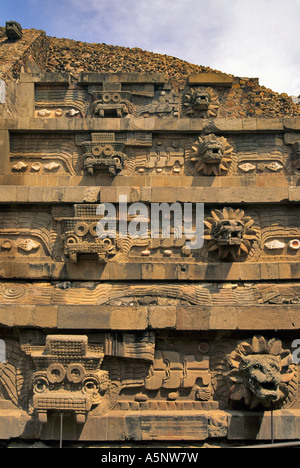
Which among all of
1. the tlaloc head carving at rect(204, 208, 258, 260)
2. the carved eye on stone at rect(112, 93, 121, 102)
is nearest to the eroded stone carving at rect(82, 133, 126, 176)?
the carved eye on stone at rect(112, 93, 121, 102)

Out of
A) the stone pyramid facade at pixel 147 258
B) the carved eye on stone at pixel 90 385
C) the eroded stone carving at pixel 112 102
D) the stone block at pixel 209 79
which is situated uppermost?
the stone block at pixel 209 79

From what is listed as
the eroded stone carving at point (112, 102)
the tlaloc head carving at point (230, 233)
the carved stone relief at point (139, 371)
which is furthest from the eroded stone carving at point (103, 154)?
the carved stone relief at point (139, 371)

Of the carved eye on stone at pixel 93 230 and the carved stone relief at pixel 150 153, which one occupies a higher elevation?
the carved stone relief at pixel 150 153

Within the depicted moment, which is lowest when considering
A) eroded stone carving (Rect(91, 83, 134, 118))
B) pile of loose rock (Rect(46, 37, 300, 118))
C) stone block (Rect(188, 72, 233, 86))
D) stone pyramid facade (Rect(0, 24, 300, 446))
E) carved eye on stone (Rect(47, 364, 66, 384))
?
carved eye on stone (Rect(47, 364, 66, 384))

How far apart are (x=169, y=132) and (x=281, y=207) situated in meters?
3.01

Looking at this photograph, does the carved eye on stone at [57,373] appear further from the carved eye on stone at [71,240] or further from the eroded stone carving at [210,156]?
the eroded stone carving at [210,156]

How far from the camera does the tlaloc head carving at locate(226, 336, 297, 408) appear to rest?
7191 millimetres

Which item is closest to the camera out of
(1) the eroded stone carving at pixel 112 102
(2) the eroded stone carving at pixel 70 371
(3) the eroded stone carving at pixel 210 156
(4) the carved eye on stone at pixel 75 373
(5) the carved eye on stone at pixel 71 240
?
(2) the eroded stone carving at pixel 70 371

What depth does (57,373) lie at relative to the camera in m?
7.58

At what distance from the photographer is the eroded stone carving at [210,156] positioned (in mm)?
9406

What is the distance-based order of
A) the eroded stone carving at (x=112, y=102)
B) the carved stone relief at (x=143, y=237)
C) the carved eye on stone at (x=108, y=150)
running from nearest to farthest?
the carved stone relief at (x=143, y=237)
the carved eye on stone at (x=108, y=150)
the eroded stone carving at (x=112, y=102)

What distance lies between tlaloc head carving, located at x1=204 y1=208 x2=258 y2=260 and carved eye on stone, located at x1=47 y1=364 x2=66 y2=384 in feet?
12.3

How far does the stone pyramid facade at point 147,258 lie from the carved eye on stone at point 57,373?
1.0 inches

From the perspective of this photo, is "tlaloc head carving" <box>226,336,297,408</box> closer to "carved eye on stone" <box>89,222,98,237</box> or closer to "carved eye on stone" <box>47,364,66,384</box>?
"carved eye on stone" <box>47,364,66,384</box>
